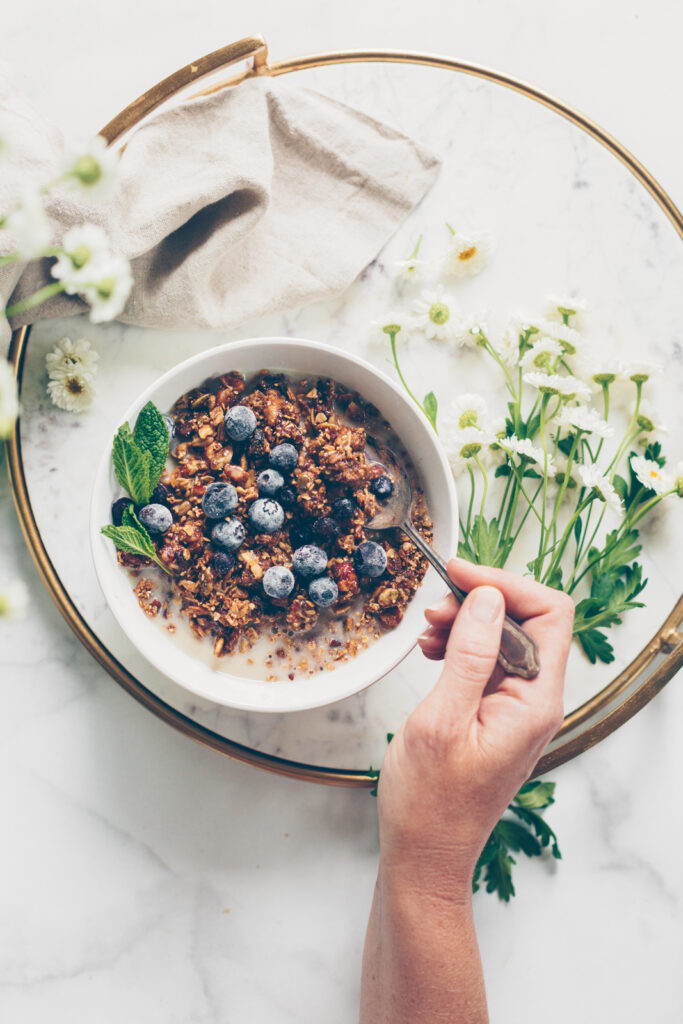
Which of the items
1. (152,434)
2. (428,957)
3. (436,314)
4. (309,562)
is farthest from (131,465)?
(428,957)

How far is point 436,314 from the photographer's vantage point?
1133 millimetres

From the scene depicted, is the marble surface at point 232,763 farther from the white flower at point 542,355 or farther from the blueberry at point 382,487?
the blueberry at point 382,487

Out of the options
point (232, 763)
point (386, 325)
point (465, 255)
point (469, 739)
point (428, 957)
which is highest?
point (465, 255)

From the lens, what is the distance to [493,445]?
1133 millimetres

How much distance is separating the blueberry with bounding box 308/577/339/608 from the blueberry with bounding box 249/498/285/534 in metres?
0.09

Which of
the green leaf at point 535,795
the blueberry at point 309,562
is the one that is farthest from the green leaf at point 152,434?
the green leaf at point 535,795

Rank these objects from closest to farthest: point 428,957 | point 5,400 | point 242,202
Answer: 1. point 5,400
2. point 428,957
3. point 242,202

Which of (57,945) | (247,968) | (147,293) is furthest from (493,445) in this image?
(57,945)

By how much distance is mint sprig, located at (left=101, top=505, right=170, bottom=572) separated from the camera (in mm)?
960

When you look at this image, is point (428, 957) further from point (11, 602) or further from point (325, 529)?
point (11, 602)

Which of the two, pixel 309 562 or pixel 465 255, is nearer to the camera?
pixel 309 562

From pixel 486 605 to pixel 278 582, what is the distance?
0.28 metres

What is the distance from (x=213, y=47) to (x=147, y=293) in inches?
17.8

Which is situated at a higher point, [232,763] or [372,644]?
[372,644]
